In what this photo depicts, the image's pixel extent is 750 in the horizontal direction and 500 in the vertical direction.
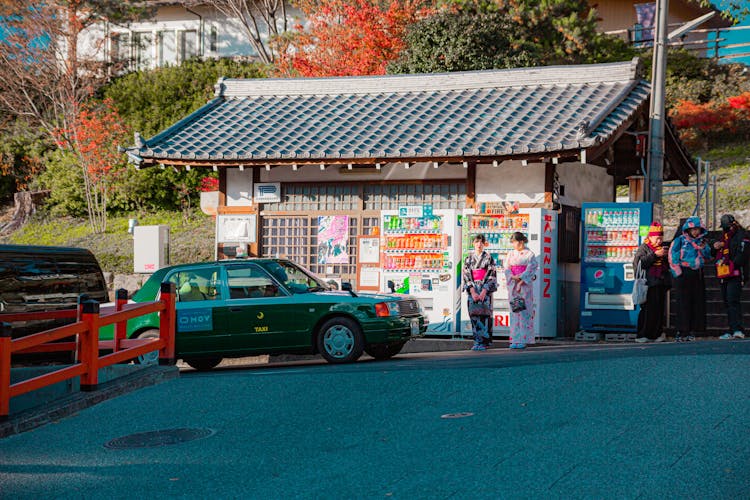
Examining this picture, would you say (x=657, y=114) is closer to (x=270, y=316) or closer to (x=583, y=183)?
(x=583, y=183)

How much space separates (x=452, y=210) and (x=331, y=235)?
2959 millimetres

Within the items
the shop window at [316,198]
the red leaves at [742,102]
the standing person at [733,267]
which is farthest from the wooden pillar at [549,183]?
the red leaves at [742,102]

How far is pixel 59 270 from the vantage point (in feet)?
47.3

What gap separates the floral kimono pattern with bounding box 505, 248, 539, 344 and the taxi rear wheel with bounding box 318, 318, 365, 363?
119 inches

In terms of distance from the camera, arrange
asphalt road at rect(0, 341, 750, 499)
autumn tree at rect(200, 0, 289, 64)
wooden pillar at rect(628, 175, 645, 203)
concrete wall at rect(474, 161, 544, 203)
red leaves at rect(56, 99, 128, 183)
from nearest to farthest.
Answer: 1. asphalt road at rect(0, 341, 750, 499)
2. concrete wall at rect(474, 161, 544, 203)
3. wooden pillar at rect(628, 175, 645, 203)
4. red leaves at rect(56, 99, 128, 183)
5. autumn tree at rect(200, 0, 289, 64)

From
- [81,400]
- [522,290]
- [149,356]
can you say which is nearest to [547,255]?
[522,290]

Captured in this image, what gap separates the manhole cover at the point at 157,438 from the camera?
842cm

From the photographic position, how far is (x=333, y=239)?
1888 centimetres

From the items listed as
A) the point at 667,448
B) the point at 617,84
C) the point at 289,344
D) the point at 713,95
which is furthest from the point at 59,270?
the point at 713,95

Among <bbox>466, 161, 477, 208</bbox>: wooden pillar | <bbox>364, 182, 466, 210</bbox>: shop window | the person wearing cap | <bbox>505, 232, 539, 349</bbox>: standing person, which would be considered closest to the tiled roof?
<bbox>466, 161, 477, 208</bbox>: wooden pillar

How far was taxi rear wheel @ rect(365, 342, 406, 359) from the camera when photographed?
557 inches

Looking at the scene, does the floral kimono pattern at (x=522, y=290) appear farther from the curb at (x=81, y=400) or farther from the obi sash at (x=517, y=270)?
the curb at (x=81, y=400)

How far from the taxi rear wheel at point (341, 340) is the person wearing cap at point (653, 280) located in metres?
5.38

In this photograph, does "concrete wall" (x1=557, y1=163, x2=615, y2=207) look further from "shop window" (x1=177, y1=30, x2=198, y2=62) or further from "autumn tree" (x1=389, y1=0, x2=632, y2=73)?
"shop window" (x1=177, y1=30, x2=198, y2=62)
